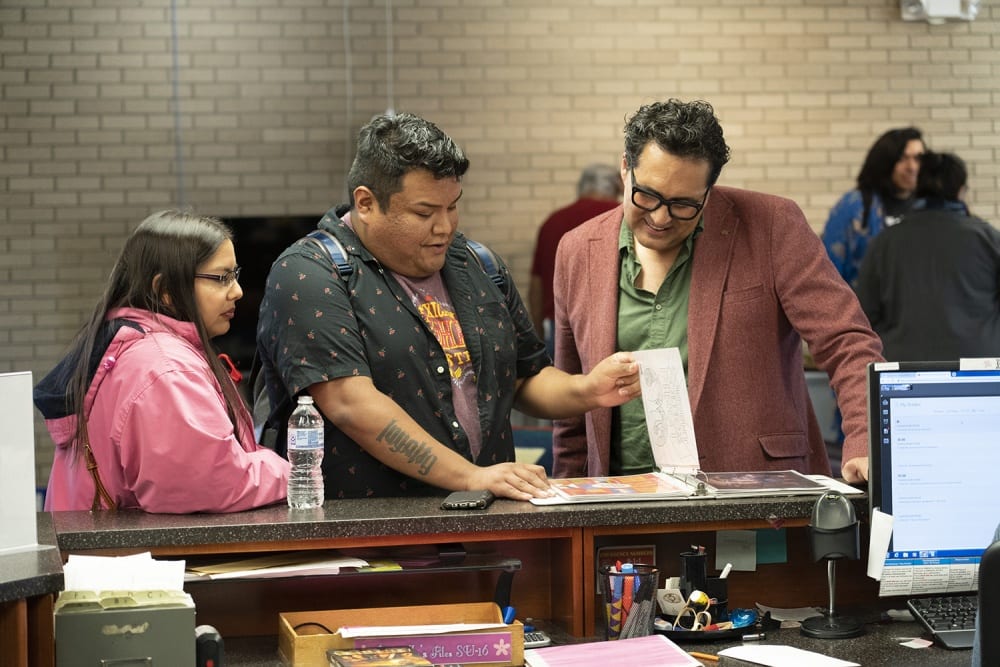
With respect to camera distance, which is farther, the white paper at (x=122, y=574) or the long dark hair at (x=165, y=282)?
the long dark hair at (x=165, y=282)

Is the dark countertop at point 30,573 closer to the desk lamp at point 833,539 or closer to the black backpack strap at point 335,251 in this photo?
the black backpack strap at point 335,251

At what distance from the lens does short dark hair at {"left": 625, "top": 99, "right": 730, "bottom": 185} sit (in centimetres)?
296

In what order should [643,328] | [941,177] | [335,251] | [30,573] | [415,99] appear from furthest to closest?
[415,99] → [941,177] → [643,328] → [335,251] → [30,573]

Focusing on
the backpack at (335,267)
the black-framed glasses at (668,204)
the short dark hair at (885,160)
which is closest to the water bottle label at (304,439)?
the backpack at (335,267)

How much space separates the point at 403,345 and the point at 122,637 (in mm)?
1035

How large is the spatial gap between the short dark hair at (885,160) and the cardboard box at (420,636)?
4.99 metres

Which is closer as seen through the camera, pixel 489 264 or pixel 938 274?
pixel 489 264

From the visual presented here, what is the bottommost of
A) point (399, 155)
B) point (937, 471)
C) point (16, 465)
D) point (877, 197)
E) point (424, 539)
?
point (424, 539)

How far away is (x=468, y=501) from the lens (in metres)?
2.55

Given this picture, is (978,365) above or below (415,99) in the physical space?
below

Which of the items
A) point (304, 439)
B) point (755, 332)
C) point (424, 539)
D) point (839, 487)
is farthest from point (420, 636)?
point (755, 332)

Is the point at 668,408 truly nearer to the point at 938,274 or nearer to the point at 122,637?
the point at 122,637

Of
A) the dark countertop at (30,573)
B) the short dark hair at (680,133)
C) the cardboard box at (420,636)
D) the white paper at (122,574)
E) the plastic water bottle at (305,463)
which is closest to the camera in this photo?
the dark countertop at (30,573)

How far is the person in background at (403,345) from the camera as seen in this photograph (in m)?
2.74
